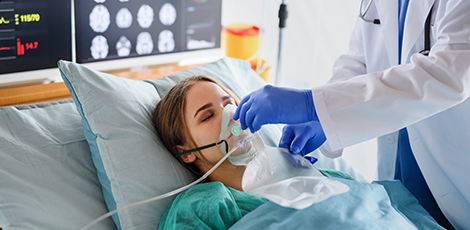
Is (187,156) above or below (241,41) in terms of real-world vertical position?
below

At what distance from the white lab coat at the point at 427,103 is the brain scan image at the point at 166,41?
104 centimetres

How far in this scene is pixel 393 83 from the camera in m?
1.09

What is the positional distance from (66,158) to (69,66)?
1.03 ft

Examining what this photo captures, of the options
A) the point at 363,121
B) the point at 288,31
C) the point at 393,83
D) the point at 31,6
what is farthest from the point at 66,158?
the point at 288,31

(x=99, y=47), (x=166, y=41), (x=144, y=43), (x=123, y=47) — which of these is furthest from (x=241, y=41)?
(x=99, y=47)

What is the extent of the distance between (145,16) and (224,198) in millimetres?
1063

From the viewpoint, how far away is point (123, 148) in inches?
49.4

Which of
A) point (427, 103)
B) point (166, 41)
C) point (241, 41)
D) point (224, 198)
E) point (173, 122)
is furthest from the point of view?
point (241, 41)

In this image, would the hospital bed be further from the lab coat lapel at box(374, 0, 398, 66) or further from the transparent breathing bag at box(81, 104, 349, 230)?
the lab coat lapel at box(374, 0, 398, 66)

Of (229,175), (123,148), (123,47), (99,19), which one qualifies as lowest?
(229,175)

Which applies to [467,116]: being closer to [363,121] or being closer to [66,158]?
[363,121]

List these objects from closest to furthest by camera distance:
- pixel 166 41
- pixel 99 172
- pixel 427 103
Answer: pixel 427 103 < pixel 99 172 < pixel 166 41

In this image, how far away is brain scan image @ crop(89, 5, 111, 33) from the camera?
1662mm

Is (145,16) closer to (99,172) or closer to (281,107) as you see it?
(99,172)
